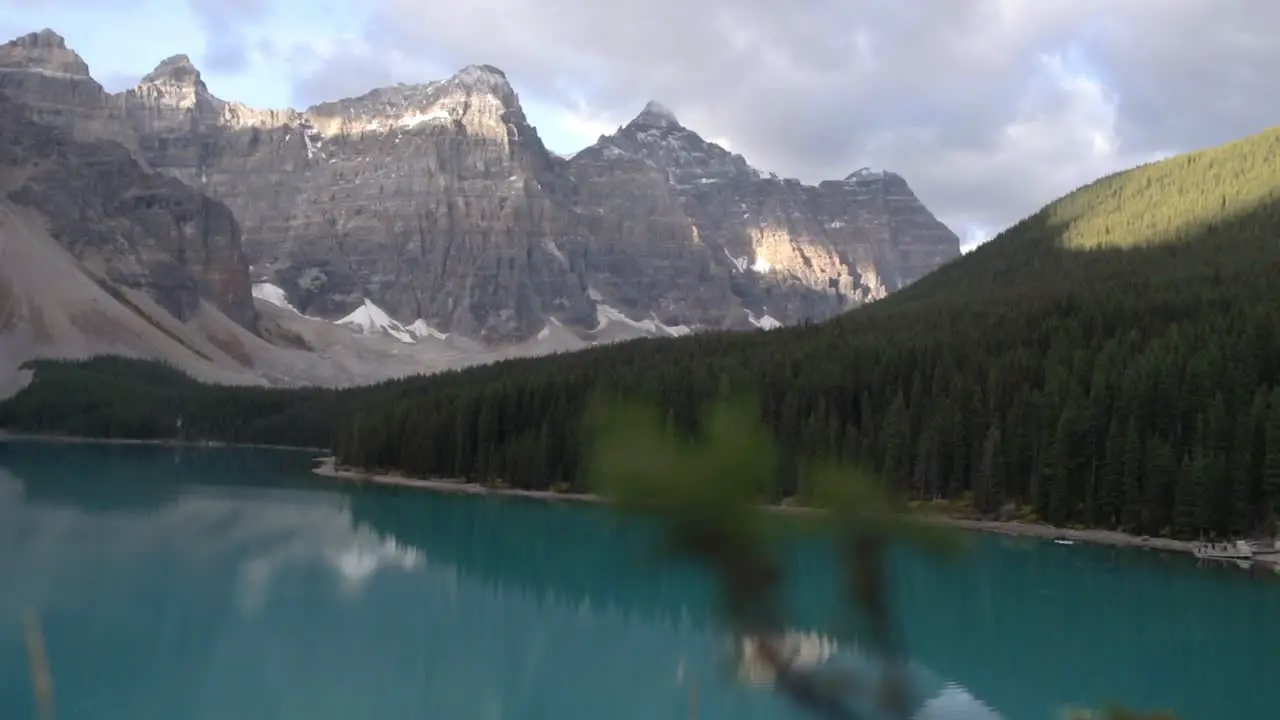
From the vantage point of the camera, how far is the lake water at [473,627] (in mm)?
21453

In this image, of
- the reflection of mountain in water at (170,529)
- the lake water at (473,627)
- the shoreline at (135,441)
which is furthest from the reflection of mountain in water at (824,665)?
the shoreline at (135,441)

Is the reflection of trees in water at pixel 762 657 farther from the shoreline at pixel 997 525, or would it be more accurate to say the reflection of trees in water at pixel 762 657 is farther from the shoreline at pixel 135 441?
the shoreline at pixel 135 441

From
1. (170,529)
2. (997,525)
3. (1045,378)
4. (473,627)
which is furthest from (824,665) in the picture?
(1045,378)

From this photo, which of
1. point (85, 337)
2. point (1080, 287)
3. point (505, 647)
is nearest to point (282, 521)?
point (505, 647)

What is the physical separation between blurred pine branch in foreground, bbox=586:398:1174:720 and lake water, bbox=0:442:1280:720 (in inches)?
324

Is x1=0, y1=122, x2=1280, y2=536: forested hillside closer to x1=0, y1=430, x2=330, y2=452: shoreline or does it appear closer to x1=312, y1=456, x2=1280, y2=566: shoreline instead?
x1=312, y1=456, x2=1280, y2=566: shoreline

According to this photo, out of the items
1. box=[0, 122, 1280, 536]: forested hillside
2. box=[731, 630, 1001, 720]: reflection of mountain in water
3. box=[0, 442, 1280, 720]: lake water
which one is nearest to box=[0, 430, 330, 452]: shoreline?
box=[0, 122, 1280, 536]: forested hillside

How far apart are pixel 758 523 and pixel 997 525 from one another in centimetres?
4965

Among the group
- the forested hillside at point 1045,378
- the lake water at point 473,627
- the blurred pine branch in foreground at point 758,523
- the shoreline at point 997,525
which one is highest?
the forested hillside at point 1045,378

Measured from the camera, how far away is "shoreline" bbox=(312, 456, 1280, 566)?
43969mm

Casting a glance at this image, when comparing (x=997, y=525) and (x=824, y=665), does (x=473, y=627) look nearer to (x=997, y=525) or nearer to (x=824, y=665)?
(x=997, y=525)

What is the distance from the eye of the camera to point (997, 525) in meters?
49.6

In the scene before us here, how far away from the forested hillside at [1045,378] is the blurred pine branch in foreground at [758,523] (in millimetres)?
27811

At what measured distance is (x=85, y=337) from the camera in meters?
164
